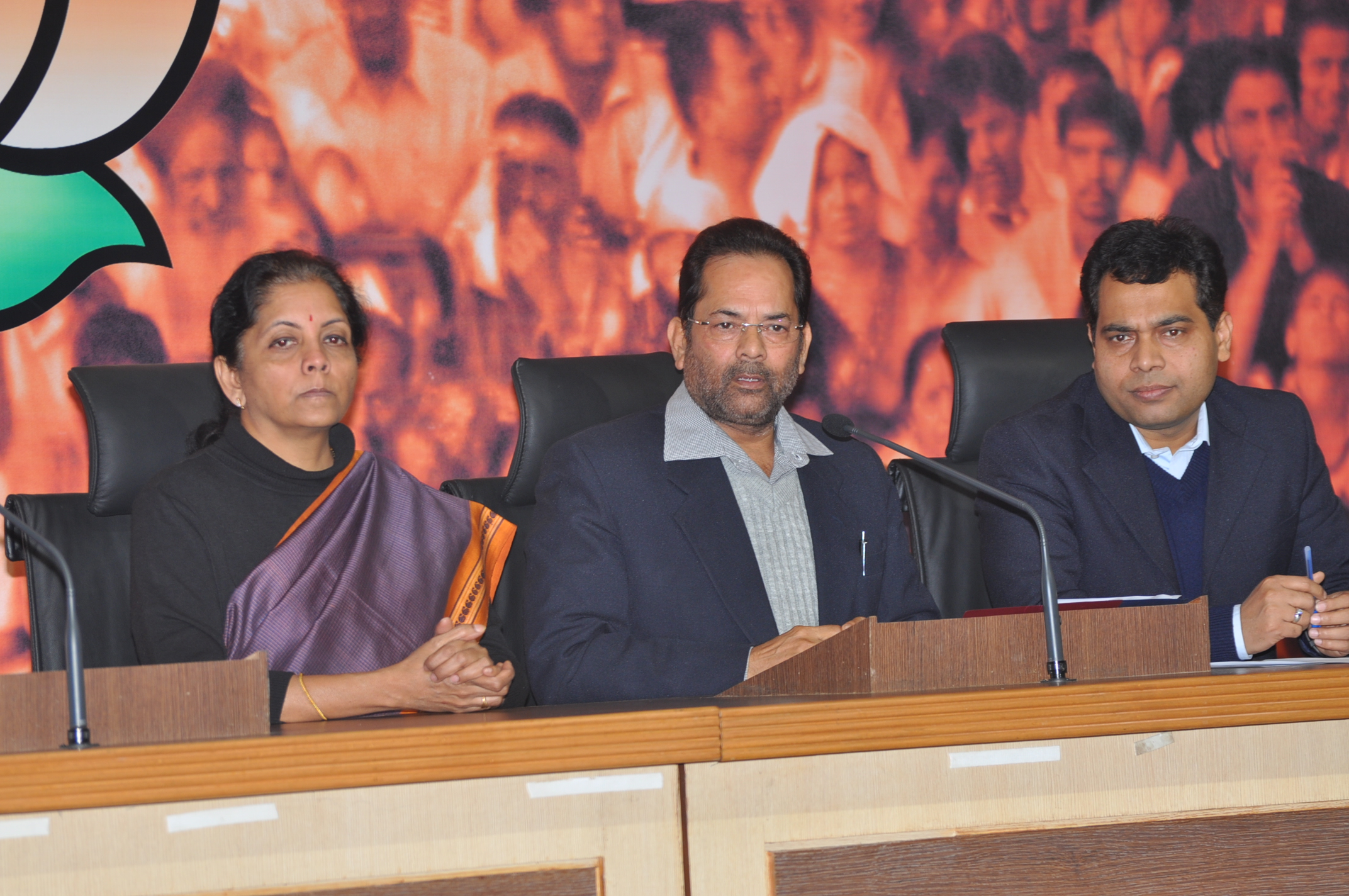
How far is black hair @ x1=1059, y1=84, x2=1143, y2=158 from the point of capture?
3.23m

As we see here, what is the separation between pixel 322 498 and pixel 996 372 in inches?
52.0

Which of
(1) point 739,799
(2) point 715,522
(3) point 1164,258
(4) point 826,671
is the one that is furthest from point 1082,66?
(1) point 739,799

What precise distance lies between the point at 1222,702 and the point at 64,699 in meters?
1.12

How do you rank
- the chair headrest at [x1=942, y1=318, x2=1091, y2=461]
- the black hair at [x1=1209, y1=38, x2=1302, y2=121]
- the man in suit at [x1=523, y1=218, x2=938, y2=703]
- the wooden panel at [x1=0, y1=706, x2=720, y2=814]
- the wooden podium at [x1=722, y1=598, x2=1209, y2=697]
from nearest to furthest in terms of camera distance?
the wooden panel at [x1=0, y1=706, x2=720, y2=814] → the wooden podium at [x1=722, y1=598, x2=1209, y2=697] → the man in suit at [x1=523, y1=218, x2=938, y2=703] → the chair headrest at [x1=942, y1=318, x2=1091, y2=461] → the black hair at [x1=1209, y1=38, x2=1302, y2=121]

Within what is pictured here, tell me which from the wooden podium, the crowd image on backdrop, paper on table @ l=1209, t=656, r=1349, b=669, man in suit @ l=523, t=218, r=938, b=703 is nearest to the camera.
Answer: the wooden podium

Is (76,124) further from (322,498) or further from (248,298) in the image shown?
(322,498)

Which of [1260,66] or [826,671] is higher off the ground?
[1260,66]

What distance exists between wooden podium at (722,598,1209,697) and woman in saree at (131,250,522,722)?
618 mm

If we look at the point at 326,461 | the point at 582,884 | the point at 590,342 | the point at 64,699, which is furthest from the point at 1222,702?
the point at 590,342

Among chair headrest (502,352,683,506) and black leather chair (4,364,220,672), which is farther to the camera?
chair headrest (502,352,683,506)

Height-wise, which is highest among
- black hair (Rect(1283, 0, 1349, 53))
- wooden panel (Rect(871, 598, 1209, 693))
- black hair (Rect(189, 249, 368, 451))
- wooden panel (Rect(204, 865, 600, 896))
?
black hair (Rect(1283, 0, 1349, 53))

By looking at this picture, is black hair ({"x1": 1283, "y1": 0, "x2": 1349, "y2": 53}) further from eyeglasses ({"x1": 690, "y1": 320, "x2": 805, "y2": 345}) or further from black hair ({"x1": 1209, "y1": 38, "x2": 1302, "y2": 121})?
eyeglasses ({"x1": 690, "y1": 320, "x2": 805, "y2": 345})

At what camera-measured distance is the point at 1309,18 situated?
335 centimetres

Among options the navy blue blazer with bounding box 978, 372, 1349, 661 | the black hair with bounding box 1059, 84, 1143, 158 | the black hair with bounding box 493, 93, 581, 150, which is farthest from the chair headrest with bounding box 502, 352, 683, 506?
the black hair with bounding box 1059, 84, 1143, 158
